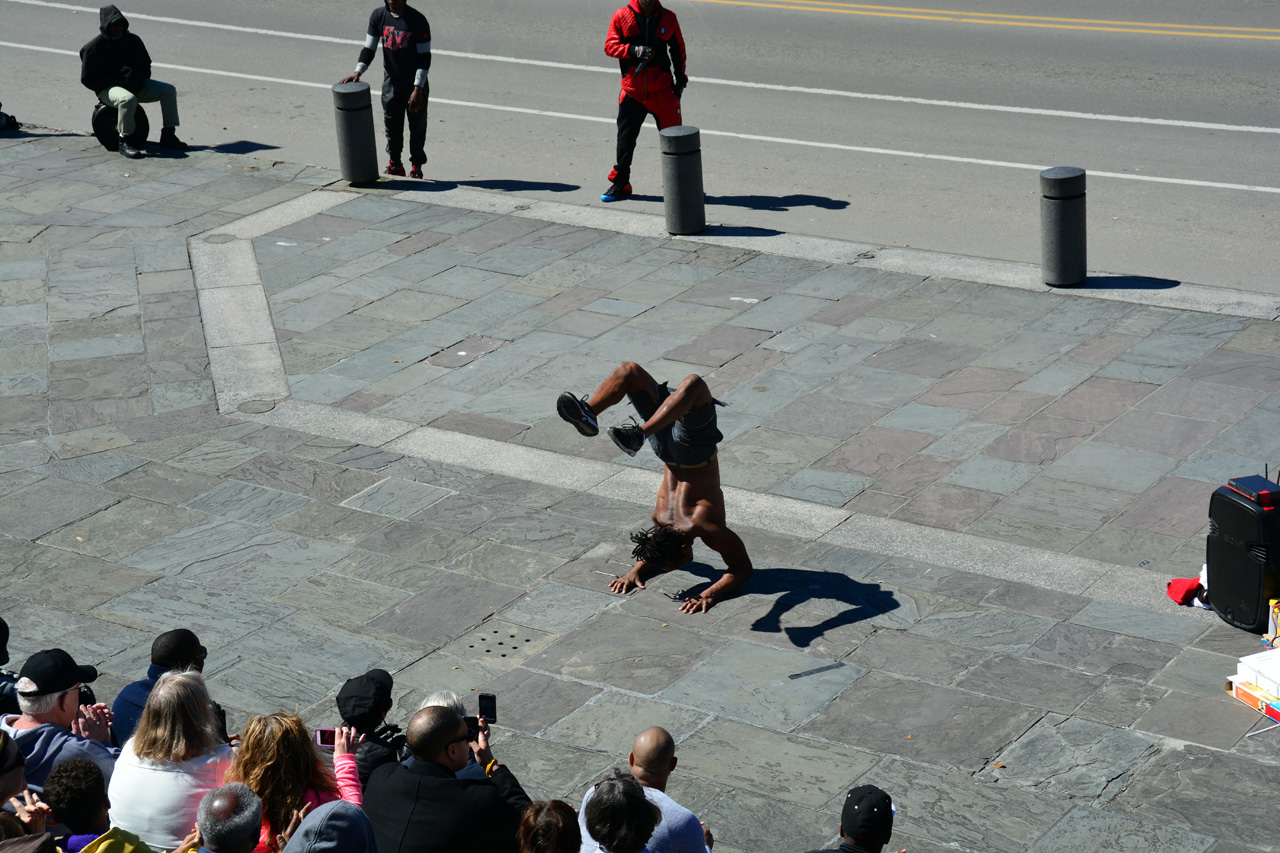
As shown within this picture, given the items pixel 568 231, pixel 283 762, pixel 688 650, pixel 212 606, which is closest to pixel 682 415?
pixel 688 650

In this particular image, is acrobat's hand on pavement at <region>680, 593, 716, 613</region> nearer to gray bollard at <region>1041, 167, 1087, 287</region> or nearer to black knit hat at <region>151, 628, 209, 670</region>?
black knit hat at <region>151, 628, 209, 670</region>

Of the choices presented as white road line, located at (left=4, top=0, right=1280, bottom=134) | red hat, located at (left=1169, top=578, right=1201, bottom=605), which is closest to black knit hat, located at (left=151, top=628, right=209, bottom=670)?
red hat, located at (left=1169, top=578, right=1201, bottom=605)

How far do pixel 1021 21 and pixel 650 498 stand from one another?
1407cm

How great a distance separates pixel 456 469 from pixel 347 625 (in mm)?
2125

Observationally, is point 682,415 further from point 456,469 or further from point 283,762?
point 283,762

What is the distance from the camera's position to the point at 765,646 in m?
7.84

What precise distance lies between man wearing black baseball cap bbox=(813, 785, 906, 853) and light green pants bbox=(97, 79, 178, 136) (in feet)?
49.1

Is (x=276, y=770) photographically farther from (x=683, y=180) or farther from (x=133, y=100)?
(x=133, y=100)

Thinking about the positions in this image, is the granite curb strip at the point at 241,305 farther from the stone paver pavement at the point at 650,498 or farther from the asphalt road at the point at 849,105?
the asphalt road at the point at 849,105

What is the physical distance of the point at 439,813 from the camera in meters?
5.04

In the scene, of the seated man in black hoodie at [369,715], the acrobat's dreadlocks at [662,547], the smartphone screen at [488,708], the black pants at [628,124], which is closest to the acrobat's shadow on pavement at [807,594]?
the acrobat's dreadlocks at [662,547]

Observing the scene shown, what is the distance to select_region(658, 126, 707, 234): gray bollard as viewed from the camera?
→ 13.6 meters

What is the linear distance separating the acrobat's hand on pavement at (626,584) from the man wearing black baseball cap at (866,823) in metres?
3.73

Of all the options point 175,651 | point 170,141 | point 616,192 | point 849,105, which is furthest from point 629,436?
point 170,141
